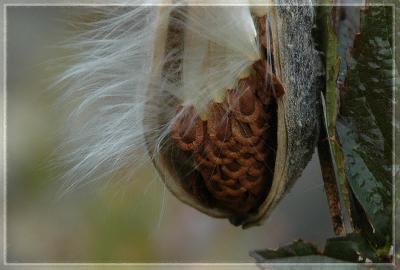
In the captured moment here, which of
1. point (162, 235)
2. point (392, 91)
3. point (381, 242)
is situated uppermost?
point (392, 91)

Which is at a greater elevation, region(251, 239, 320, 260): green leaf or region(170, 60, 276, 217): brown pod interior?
region(170, 60, 276, 217): brown pod interior

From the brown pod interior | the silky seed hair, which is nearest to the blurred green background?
the silky seed hair

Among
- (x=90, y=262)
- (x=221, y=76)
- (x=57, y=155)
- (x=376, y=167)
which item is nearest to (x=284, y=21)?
(x=221, y=76)

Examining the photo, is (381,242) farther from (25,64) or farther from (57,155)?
(25,64)

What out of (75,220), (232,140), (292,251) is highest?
(232,140)

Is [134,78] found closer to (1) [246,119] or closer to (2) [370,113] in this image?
(1) [246,119]

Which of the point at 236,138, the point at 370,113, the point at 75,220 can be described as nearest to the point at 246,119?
the point at 236,138

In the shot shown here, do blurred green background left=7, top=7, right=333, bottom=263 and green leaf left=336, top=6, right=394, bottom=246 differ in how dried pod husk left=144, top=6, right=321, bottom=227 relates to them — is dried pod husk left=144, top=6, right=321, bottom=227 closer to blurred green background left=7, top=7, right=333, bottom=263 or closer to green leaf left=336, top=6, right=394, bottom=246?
green leaf left=336, top=6, right=394, bottom=246
